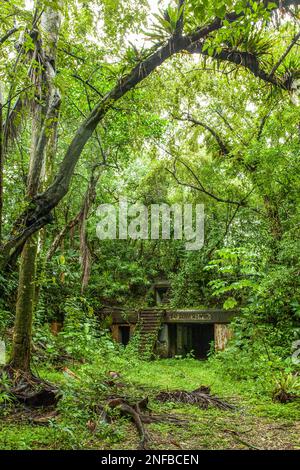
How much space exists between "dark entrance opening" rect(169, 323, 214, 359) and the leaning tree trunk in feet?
28.9

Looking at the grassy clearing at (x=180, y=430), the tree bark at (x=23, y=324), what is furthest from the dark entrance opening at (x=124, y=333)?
the tree bark at (x=23, y=324)

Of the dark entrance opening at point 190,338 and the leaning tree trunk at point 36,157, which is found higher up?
the leaning tree trunk at point 36,157

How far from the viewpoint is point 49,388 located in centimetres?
493

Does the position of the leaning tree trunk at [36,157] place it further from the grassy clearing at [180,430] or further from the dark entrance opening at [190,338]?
the dark entrance opening at [190,338]

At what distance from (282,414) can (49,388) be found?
2984mm

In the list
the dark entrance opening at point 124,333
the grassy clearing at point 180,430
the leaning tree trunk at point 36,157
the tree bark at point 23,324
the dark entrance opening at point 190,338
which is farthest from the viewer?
the dark entrance opening at point 124,333

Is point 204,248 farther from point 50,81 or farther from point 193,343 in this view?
point 50,81

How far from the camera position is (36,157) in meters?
4.09

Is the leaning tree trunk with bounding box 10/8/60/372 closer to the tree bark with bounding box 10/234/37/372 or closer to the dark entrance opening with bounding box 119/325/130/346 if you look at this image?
the tree bark with bounding box 10/234/37/372

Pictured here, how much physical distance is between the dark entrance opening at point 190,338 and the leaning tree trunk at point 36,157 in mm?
8817

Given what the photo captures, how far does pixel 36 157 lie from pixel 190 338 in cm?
1317

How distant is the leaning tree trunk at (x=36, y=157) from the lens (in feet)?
13.3

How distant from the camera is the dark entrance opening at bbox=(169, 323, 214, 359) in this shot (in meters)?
13.9
